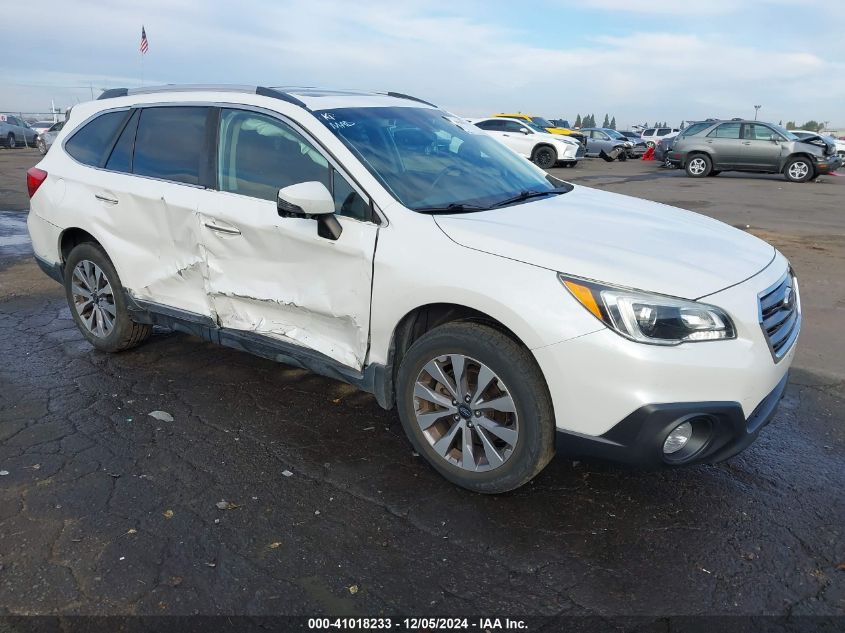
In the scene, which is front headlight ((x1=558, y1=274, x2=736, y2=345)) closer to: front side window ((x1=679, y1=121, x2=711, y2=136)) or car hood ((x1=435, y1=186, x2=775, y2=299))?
car hood ((x1=435, y1=186, x2=775, y2=299))

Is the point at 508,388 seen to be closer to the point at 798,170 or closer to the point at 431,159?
the point at 431,159

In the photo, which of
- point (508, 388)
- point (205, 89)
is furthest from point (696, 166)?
point (508, 388)

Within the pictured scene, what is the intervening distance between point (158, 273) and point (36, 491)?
1.54 metres

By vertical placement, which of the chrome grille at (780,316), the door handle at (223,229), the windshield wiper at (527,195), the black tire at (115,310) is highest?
the windshield wiper at (527,195)

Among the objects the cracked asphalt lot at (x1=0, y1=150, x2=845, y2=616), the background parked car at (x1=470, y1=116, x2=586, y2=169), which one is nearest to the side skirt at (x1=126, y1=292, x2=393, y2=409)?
the cracked asphalt lot at (x1=0, y1=150, x2=845, y2=616)

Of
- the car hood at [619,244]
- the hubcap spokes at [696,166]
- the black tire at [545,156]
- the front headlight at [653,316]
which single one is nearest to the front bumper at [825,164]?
the hubcap spokes at [696,166]

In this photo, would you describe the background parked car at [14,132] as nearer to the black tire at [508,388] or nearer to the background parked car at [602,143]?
the background parked car at [602,143]

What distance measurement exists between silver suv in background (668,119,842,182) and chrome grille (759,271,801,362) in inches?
744

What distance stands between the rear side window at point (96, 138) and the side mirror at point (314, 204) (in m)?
1.98

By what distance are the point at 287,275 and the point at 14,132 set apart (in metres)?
34.7

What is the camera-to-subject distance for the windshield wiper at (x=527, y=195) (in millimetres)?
3584

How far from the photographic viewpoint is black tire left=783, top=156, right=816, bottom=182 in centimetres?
1939

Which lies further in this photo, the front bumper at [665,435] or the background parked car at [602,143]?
the background parked car at [602,143]

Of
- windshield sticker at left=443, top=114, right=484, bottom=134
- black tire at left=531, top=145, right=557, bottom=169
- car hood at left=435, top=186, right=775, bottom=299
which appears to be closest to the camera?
car hood at left=435, top=186, right=775, bottom=299
